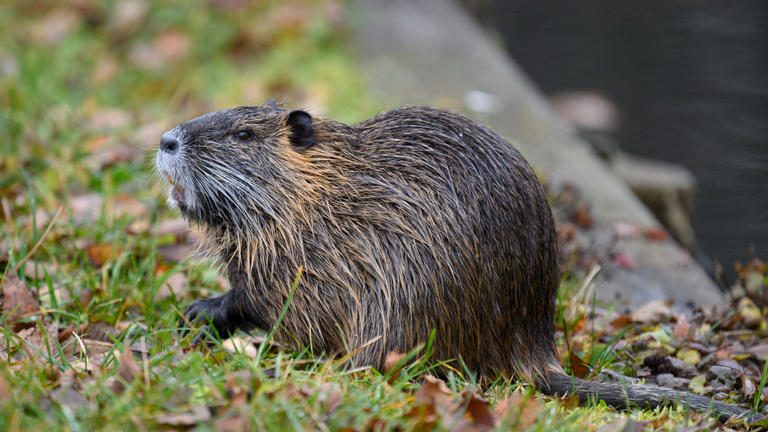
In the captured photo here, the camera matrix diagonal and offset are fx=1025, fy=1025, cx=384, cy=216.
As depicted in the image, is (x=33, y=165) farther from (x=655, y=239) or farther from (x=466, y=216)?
(x=655, y=239)

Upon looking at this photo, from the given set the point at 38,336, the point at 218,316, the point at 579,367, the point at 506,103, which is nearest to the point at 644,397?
the point at 579,367

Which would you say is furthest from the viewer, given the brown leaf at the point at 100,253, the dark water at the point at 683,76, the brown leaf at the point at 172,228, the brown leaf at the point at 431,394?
the dark water at the point at 683,76

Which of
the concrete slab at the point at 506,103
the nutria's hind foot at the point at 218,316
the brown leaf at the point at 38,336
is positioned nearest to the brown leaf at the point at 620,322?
the concrete slab at the point at 506,103

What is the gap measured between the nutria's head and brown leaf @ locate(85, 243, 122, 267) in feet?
2.29

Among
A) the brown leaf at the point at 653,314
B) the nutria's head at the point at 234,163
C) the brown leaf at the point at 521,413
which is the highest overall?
Result: the nutria's head at the point at 234,163

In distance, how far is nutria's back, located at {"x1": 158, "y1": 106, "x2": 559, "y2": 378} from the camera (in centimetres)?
286

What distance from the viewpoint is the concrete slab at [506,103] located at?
4.30 m

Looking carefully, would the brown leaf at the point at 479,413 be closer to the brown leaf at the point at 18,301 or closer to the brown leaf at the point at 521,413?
the brown leaf at the point at 521,413

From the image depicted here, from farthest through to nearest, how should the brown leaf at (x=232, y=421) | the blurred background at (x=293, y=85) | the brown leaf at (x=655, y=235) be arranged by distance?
1. the blurred background at (x=293, y=85)
2. the brown leaf at (x=655, y=235)
3. the brown leaf at (x=232, y=421)

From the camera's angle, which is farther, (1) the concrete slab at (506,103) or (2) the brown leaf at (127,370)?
(1) the concrete slab at (506,103)

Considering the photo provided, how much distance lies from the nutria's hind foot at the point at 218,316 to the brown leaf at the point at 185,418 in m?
0.74

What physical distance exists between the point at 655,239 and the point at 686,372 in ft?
4.73

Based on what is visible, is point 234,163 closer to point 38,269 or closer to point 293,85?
point 38,269

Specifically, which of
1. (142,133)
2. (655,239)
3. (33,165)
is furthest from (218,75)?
(655,239)
